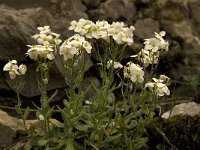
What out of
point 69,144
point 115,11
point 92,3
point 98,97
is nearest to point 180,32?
point 115,11

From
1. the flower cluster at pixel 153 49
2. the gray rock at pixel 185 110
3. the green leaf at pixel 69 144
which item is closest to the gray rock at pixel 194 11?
the gray rock at pixel 185 110

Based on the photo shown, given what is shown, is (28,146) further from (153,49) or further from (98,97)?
(153,49)

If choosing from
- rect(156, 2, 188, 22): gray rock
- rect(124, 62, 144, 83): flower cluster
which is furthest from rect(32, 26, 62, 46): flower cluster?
rect(156, 2, 188, 22): gray rock

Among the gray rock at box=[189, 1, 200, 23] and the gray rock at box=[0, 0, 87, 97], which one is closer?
the gray rock at box=[0, 0, 87, 97]

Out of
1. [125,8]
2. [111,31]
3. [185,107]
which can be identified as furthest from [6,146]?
[125,8]

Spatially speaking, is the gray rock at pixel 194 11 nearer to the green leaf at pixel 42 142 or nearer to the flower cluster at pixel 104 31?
the flower cluster at pixel 104 31

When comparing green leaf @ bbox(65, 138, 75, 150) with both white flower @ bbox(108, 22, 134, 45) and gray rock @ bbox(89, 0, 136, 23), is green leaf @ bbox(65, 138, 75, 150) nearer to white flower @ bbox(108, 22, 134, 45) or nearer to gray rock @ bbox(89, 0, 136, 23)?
white flower @ bbox(108, 22, 134, 45)

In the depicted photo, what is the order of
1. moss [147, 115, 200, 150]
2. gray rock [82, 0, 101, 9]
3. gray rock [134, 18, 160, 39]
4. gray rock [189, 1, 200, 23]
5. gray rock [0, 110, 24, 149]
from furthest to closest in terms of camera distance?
gray rock [189, 1, 200, 23], gray rock [134, 18, 160, 39], gray rock [82, 0, 101, 9], moss [147, 115, 200, 150], gray rock [0, 110, 24, 149]
